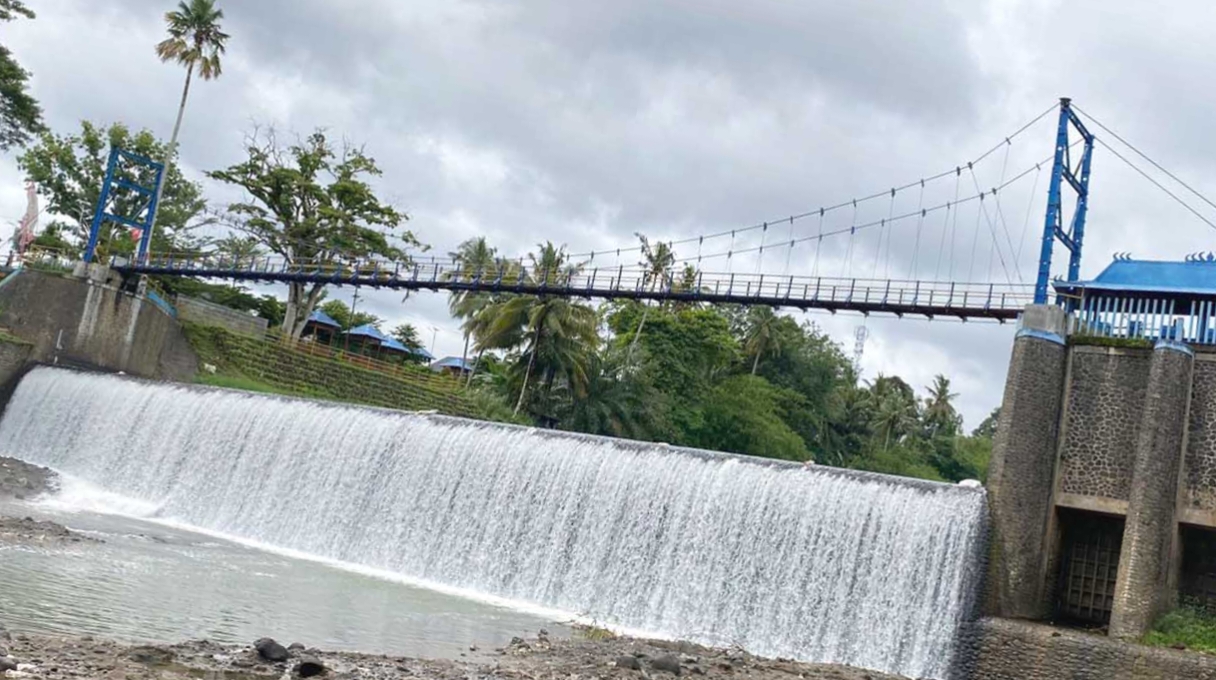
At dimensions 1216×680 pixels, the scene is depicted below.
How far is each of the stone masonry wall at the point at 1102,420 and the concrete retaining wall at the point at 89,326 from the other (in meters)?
23.0

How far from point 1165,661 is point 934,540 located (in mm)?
3037

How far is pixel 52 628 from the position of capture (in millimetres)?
10000

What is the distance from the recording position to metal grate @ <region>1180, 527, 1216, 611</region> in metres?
15.3

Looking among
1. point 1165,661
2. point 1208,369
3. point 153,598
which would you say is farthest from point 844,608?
point 153,598

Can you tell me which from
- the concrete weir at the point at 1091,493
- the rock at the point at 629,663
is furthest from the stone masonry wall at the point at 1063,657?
the rock at the point at 629,663

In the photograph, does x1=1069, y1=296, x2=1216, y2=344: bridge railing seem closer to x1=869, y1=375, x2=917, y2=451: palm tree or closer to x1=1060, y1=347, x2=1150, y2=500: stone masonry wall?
x1=1060, y1=347, x2=1150, y2=500: stone masonry wall

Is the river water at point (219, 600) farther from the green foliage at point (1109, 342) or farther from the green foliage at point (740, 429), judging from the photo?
the green foliage at point (740, 429)

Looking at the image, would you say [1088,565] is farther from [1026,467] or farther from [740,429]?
[740,429]

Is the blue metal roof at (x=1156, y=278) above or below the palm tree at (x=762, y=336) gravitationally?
below

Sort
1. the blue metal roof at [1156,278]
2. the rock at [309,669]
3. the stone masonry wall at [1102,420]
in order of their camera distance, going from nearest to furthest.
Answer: the rock at [309,669] < the stone masonry wall at [1102,420] < the blue metal roof at [1156,278]

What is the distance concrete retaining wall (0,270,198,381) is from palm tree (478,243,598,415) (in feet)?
31.1

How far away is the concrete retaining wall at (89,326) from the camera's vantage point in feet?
95.1

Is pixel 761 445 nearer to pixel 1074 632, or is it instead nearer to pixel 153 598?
pixel 1074 632

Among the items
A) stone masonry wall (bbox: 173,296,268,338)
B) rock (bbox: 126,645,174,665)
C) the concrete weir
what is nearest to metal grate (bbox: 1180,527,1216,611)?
the concrete weir
